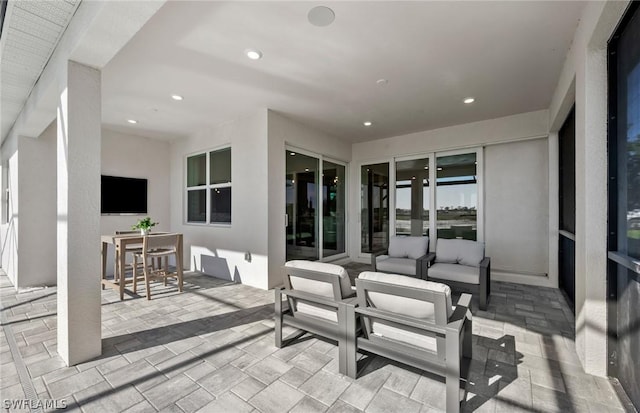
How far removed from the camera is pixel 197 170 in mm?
5766

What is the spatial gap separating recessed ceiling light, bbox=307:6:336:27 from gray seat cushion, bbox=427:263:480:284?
10.5 feet

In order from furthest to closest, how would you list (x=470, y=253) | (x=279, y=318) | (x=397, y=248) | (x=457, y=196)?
1. (x=457, y=196)
2. (x=397, y=248)
3. (x=470, y=253)
4. (x=279, y=318)

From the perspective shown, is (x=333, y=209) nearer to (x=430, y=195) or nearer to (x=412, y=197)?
(x=412, y=197)

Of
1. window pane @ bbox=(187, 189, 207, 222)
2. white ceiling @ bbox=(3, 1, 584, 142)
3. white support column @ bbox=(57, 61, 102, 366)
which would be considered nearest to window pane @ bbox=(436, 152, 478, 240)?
white ceiling @ bbox=(3, 1, 584, 142)

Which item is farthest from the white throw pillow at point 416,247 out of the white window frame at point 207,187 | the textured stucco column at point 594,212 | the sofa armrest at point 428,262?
the white window frame at point 207,187

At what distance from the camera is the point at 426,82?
340cm

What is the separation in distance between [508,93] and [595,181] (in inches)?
89.2

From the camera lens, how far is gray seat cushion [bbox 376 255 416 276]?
12.6ft

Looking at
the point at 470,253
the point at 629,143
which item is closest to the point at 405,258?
the point at 470,253

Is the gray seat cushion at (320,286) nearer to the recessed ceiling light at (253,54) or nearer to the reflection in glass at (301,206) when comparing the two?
the recessed ceiling light at (253,54)

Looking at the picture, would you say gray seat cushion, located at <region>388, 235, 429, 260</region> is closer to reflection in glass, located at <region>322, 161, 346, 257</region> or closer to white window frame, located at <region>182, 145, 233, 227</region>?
reflection in glass, located at <region>322, 161, 346, 257</region>

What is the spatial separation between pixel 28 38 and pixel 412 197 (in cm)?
575

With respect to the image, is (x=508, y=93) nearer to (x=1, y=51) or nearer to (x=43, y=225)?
(x=1, y=51)

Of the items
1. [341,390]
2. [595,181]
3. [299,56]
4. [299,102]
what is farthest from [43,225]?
[595,181]
